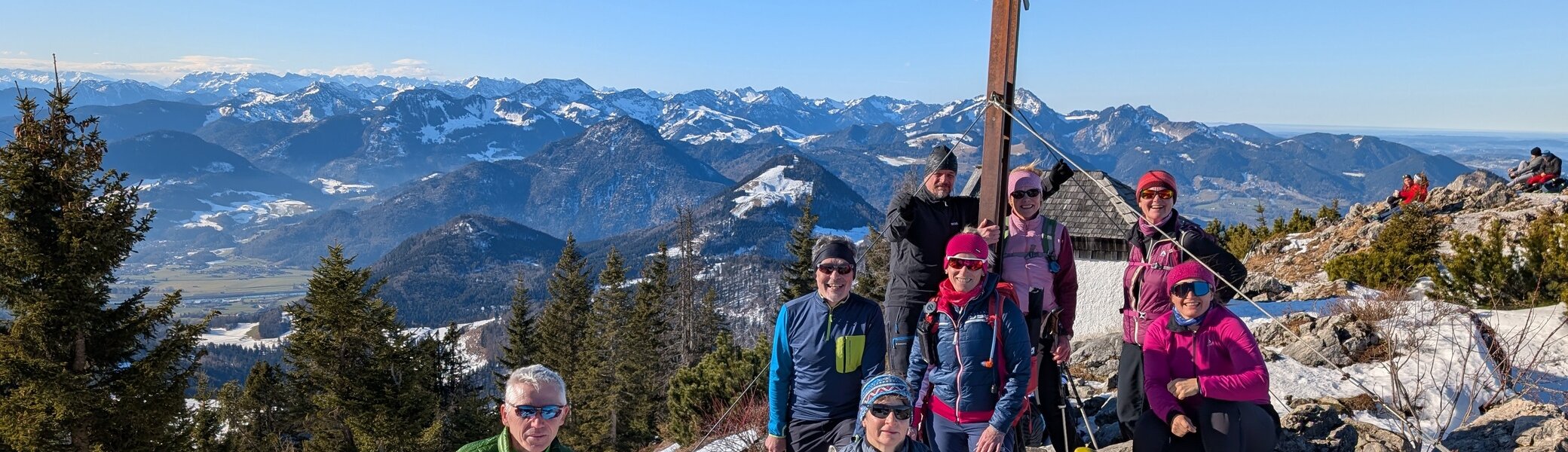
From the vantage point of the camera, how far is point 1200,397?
405cm

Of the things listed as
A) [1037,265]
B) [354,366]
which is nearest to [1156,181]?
[1037,265]

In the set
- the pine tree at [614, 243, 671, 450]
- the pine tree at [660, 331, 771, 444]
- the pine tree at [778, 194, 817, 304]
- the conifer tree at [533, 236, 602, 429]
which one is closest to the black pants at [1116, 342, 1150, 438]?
the pine tree at [660, 331, 771, 444]

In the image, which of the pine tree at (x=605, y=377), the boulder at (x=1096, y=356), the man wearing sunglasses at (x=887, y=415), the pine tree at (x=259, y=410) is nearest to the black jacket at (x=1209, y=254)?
the man wearing sunglasses at (x=887, y=415)

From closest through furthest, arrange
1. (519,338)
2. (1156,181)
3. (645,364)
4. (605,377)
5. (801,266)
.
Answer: (1156,181)
(605,377)
(801,266)
(645,364)
(519,338)

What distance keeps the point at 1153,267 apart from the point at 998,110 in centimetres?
139

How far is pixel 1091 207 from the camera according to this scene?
46.4 feet

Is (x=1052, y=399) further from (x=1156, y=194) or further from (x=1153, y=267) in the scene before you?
(x=1156, y=194)

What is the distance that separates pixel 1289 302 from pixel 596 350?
30.4 metres

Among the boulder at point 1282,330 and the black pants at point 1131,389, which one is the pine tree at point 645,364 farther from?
the black pants at point 1131,389

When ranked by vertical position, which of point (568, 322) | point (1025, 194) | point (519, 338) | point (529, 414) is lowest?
point (519, 338)

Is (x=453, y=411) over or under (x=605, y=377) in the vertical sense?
under

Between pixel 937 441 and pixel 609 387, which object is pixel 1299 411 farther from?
pixel 609 387

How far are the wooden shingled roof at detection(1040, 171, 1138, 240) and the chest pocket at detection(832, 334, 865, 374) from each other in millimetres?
9189

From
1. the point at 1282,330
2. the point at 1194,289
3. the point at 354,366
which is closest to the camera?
the point at 1194,289
